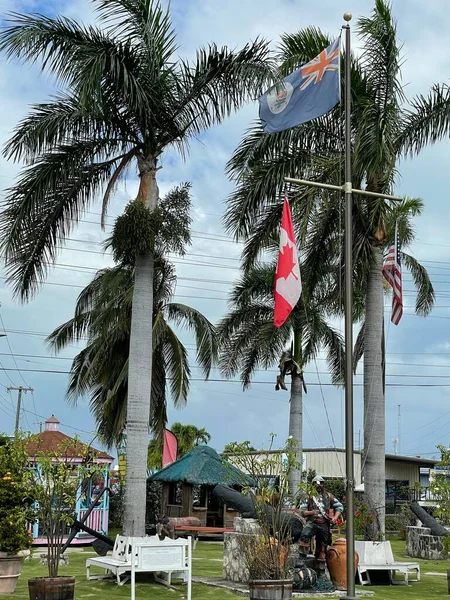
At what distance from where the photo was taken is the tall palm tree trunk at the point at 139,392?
48.6 feet

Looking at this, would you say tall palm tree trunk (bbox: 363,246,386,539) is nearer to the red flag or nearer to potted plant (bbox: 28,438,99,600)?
potted plant (bbox: 28,438,99,600)

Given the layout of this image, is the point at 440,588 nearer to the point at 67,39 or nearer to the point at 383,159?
the point at 383,159

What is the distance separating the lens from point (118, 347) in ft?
91.2

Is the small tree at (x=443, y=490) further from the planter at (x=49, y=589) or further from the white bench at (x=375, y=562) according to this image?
the planter at (x=49, y=589)

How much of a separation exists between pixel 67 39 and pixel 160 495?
20.7 meters

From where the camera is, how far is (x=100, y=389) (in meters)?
29.2

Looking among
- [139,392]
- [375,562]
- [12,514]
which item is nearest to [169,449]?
[375,562]

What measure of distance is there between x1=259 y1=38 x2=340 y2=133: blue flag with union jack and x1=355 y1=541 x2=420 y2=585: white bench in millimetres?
7974

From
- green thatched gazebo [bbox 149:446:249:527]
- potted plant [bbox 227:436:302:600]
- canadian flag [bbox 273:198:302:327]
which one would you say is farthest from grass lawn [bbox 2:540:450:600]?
green thatched gazebo [bbox 149:446:249:527]

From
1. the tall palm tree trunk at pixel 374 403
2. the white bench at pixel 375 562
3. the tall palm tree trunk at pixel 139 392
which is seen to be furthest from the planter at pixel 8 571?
the tall palm tree trunk at pixel 374 403

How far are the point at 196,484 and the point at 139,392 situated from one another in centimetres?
1504

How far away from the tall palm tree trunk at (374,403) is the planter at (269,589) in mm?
6598

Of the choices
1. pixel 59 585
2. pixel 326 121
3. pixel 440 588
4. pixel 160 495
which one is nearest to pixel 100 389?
pixel 160 495

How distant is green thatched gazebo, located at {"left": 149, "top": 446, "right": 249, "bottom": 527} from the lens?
28812 millimetres
